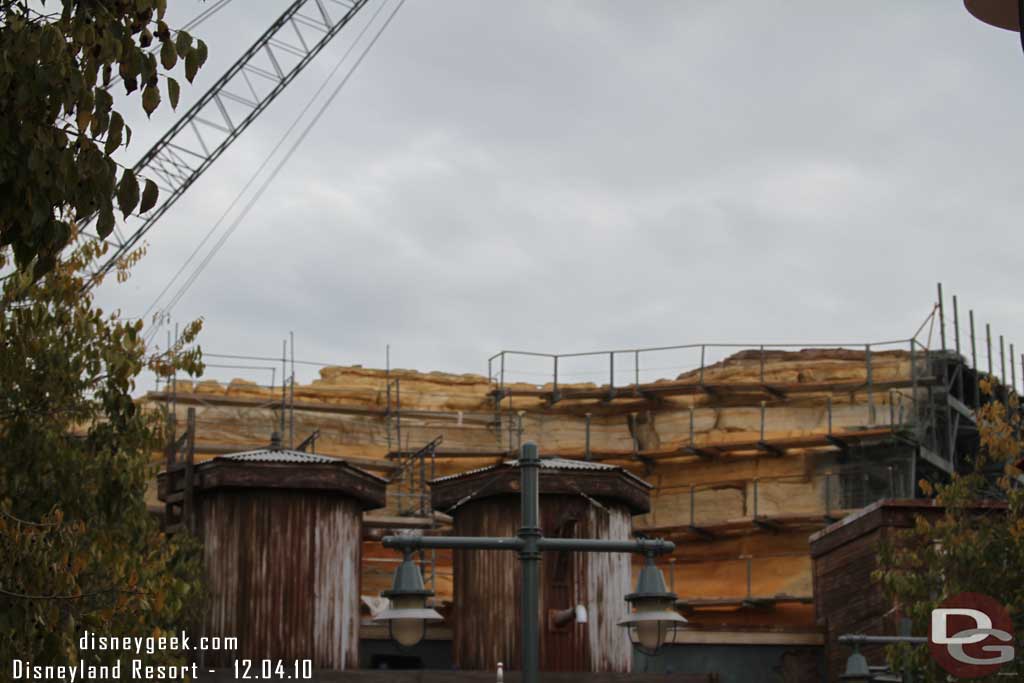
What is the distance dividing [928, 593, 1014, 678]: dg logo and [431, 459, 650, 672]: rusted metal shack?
352 inches

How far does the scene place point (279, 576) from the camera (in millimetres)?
26625

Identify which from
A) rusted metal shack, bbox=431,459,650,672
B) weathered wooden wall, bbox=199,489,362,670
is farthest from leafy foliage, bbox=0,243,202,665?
rusted metal shack, bbox=431,459,650,672

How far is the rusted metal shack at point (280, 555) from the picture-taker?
1042 inches

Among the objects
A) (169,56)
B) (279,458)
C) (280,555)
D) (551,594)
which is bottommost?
(551,594)

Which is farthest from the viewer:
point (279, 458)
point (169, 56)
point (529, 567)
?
point (279, 458)

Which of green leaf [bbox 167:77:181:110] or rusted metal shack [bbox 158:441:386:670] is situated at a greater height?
green leaf [bbox 167:77:181:110]

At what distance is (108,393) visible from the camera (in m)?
17.5

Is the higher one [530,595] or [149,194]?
[149,194]

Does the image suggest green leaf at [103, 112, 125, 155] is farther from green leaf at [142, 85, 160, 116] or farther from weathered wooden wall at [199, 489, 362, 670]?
weathered wooden wall at [199, 489, 362, 670]

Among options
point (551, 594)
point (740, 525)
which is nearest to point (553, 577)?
point (551, 594)

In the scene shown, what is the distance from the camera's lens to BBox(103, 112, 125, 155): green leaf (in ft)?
29.9

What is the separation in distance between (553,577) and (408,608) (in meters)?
16.6

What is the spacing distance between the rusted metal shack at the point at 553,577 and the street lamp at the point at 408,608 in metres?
16.0

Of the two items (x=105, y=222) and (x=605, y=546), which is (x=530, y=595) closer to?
(x=605, y=546)
